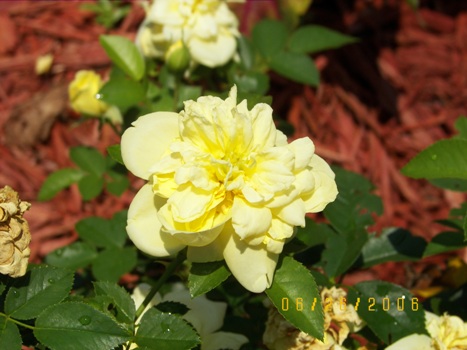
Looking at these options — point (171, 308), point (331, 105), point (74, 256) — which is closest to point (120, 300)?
point (171, 308)

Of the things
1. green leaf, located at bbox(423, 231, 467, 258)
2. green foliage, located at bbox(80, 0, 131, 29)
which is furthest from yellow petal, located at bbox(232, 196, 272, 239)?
green foliage, located at bbox(80, 0, 131, 29)

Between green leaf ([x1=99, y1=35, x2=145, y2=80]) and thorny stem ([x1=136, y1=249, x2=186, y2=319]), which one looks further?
green leaf ([x1=99, y1=35, x2=145, y2=80])

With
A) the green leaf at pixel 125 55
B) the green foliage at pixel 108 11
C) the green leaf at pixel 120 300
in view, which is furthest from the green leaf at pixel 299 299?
the green foliage at pixel 108 11

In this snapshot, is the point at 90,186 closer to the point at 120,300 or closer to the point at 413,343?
the point at 120,300

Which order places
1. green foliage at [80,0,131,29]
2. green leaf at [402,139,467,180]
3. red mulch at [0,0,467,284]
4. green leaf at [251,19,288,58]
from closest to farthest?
green leaf at [402,139,467,180]
green leaf at [251,19,288,58]
red mulch at [0,0,467,284]
green foliage at [80,0,131,29]

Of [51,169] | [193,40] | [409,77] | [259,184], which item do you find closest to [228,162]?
[259,184]

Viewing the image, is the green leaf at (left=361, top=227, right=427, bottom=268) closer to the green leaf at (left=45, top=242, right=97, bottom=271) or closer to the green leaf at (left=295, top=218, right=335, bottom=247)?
the green leaf at (left=295, top=218, right=335, bottom=247)

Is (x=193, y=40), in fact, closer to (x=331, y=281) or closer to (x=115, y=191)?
(x=115, y=191)
